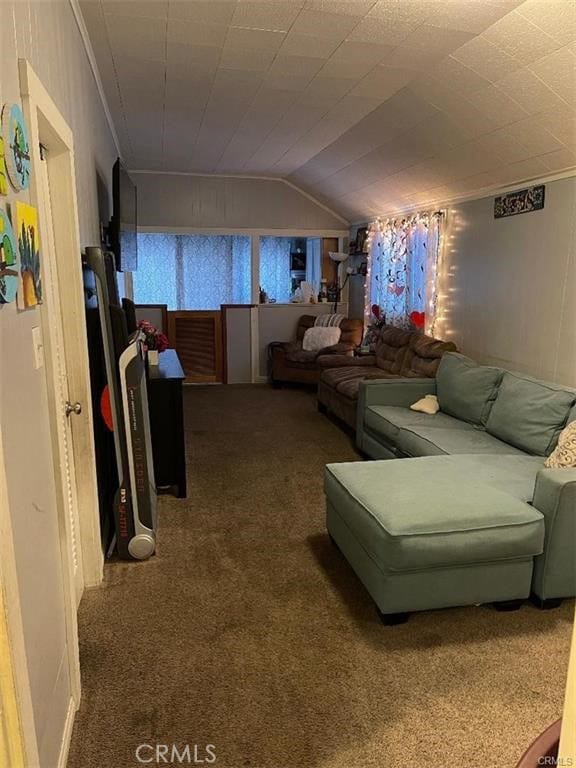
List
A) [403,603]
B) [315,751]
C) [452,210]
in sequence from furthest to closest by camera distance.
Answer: [452,210]
[403,603]
[315,751]

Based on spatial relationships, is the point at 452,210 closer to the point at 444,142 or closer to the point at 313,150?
the point at 444,142

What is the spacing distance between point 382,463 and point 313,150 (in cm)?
367

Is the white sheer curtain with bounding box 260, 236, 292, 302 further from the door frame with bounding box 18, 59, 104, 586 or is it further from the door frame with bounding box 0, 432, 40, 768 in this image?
the door frame with bounding box 0, 432, 40, 768

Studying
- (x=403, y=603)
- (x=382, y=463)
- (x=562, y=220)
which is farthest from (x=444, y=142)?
(x=403, y=603)

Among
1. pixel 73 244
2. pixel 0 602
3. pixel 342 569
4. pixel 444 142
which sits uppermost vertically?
pixel 444 142

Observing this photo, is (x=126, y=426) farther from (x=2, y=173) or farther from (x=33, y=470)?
(x=2, y=173)

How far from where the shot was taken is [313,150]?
540 cm

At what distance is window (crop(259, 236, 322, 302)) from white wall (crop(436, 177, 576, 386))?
3.00 m

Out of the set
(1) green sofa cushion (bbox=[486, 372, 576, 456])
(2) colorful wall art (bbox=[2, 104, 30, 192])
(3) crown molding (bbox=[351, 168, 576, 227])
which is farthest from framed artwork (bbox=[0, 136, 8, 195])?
(3) crown molding (bbox=[351, 168, 576, 227])

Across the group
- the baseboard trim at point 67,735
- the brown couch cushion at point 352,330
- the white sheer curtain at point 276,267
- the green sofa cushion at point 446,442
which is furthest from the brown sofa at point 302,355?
the baseboard trim at point 67,735

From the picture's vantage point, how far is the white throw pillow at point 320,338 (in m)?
6.88

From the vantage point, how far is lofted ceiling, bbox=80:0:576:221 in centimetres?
260

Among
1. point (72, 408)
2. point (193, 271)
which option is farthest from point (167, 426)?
point (193, 271)

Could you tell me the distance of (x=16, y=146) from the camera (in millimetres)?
1381
